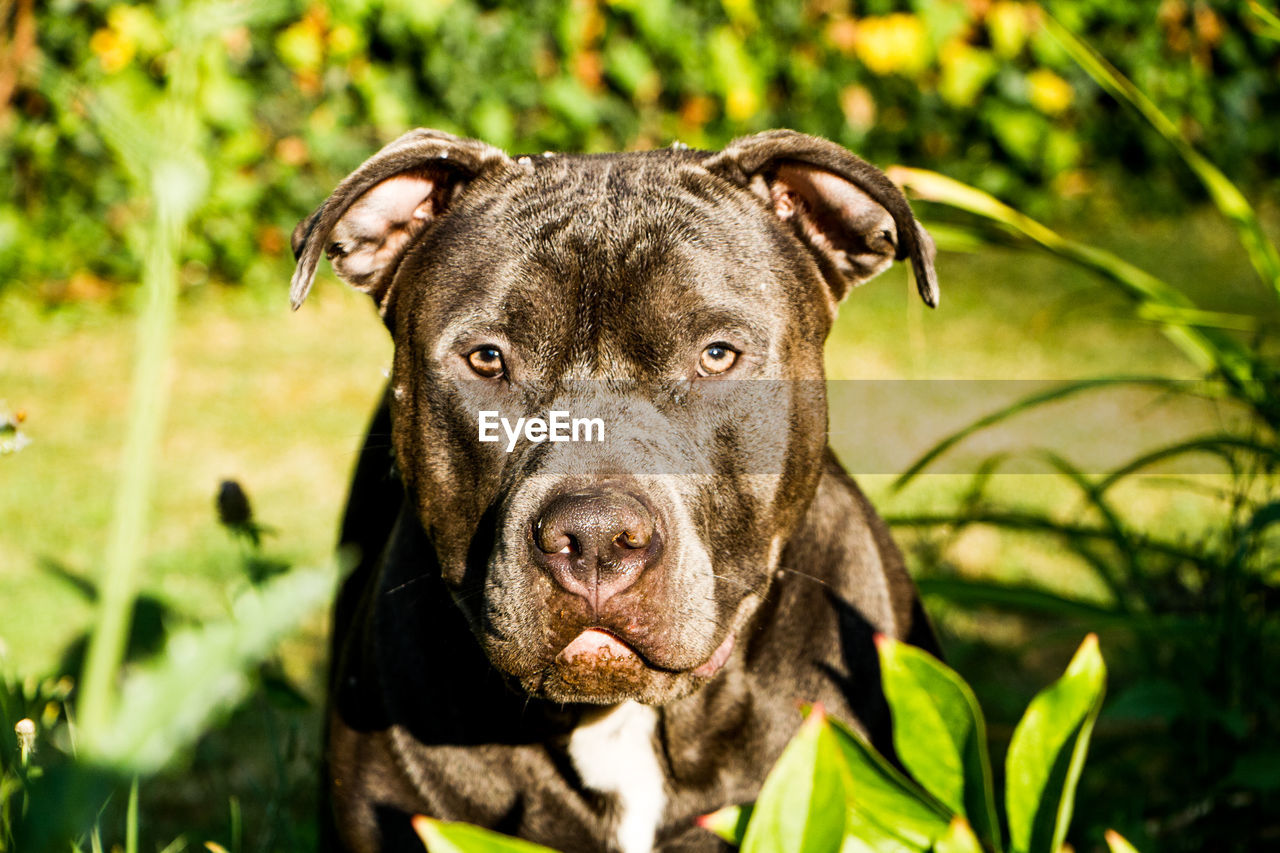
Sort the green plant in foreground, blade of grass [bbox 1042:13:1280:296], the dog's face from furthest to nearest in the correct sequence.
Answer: blade of grass [bbox 1042:13:1280:296], the dog's face, the green plant in foreground

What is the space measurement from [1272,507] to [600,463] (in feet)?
4.62

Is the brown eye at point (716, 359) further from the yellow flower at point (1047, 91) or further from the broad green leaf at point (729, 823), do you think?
the yellow flower at point (1047, 91)

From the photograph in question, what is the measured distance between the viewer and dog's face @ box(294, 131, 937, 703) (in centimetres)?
199

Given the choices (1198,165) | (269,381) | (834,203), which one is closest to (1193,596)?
(1198,165)

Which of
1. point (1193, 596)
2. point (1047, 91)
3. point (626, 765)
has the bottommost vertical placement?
point (626, 765)

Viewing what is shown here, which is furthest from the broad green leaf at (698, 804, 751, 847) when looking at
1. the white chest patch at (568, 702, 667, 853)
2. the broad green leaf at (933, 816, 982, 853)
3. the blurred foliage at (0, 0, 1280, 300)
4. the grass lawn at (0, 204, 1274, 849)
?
the blurred foliage at (0, 0, 1280, 300)

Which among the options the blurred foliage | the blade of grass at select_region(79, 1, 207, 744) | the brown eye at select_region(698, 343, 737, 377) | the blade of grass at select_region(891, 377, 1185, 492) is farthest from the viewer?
the blurred foliage

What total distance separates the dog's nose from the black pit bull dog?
2.3 inches

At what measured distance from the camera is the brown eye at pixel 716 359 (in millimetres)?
2254

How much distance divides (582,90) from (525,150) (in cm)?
51

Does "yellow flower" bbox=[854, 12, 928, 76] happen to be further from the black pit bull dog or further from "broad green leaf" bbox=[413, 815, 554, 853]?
"broad green leaf" bbox=[413, 815, 554, 853]

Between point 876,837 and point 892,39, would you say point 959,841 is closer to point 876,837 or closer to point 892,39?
point 876,837

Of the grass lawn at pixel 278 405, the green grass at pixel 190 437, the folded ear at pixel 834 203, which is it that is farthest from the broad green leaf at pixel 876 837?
the green grass at pixel 190 437

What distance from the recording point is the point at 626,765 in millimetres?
2371
